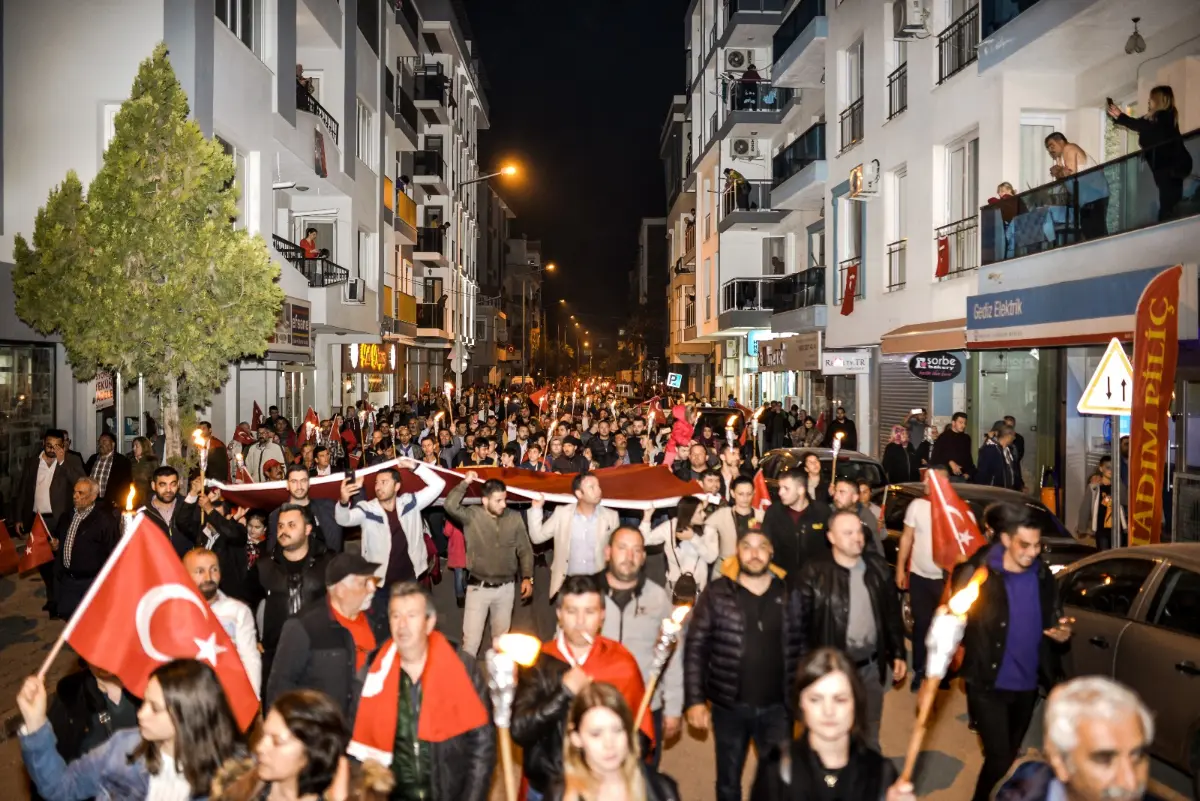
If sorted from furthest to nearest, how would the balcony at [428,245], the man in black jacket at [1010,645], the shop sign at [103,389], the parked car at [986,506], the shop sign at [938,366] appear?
1. the balcony at [428,245]
2. the shop sign at [938,366]
3. the shop sign at [103,389]
4. the parked car at [986,506]
5. the man in black jacket at [1010,645]

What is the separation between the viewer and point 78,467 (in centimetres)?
1309

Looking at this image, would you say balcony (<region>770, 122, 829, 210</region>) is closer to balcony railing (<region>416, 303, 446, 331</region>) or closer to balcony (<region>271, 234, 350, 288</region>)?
balcony (<region>271, 234, 350, 288</region>)

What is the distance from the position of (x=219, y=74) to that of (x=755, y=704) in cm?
1565

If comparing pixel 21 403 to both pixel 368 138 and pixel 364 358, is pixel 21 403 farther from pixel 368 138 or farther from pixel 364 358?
pixel 368 138

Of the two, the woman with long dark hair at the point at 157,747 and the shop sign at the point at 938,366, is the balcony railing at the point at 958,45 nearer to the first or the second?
the shop sign at the point at 938,366

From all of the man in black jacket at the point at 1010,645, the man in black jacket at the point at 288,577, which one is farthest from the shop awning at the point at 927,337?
the man in black jacket at the point at 288,577

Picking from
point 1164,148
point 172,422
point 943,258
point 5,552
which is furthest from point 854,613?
point 943,258

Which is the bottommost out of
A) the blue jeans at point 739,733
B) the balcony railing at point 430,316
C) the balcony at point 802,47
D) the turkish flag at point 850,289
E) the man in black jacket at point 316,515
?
the blue jeans at point 739,733

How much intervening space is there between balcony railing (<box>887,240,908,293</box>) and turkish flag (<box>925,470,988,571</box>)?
14.3 meters

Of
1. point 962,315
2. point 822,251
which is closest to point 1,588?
point 962,315

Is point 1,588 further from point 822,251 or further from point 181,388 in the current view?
point 822,251

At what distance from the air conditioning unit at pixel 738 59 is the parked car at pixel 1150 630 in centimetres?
3287

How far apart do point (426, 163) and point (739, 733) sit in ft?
134

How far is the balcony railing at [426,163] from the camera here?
43750mm
